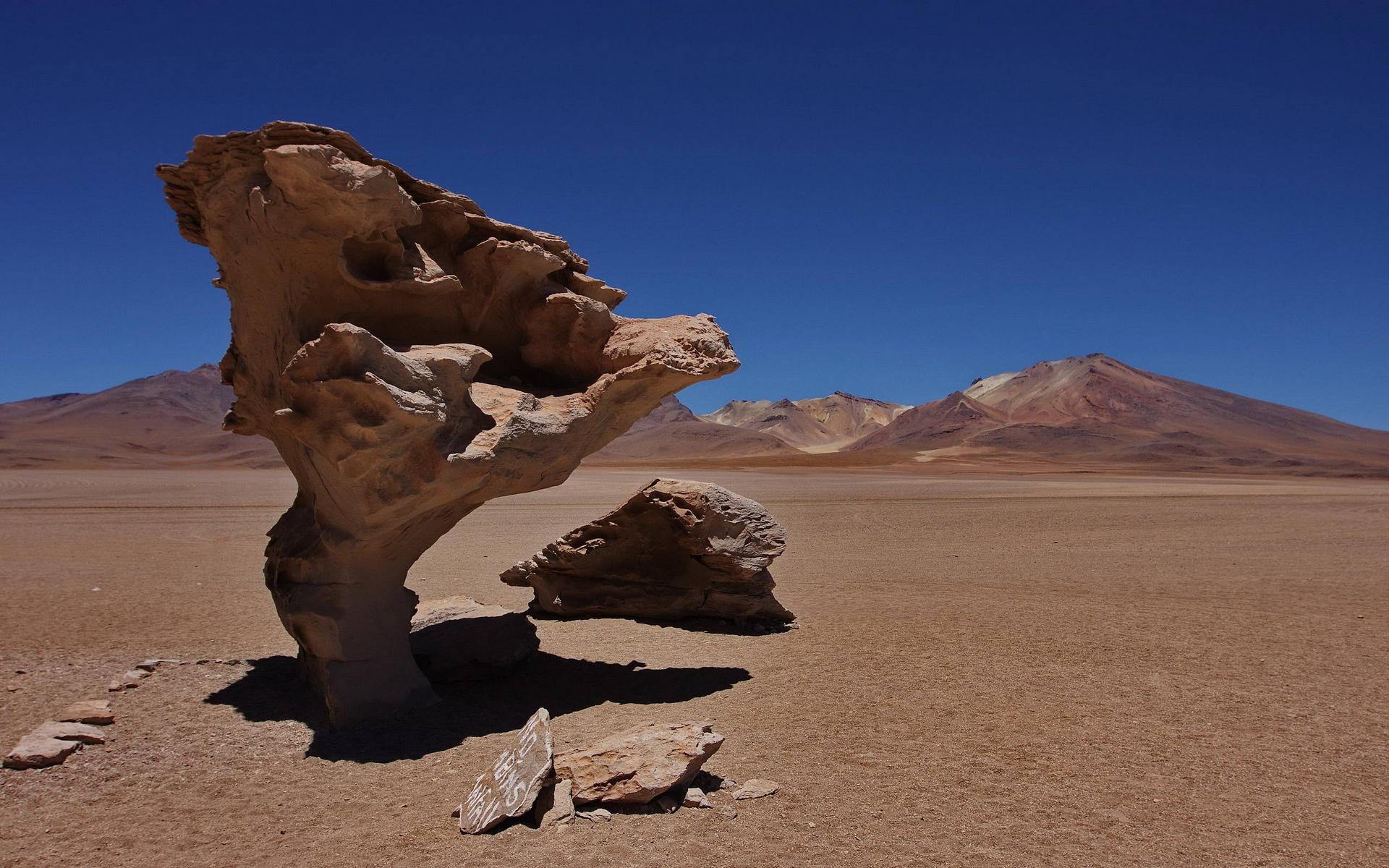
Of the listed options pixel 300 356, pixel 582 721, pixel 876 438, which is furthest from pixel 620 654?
pixel 876 438

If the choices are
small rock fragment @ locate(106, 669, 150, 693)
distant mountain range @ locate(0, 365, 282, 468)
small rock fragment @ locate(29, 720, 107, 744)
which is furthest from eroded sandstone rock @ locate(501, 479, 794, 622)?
distant mountain range @ locate(0, 365, 282, 468)

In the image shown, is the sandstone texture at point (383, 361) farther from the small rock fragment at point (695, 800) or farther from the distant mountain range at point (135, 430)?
the distant mountain range at point (135, 430)

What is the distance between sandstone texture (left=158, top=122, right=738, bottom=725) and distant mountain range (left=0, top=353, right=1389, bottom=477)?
202ft

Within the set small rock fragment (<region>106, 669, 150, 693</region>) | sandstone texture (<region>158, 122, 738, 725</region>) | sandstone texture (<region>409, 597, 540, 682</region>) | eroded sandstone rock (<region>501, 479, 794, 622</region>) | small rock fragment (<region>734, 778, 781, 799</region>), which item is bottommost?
small rock fragment (<region>734, 778, 781, 799</region>)

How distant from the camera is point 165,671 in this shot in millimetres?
7367

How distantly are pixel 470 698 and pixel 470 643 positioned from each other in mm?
855

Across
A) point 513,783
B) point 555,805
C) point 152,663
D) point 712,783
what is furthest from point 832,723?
point 152,663

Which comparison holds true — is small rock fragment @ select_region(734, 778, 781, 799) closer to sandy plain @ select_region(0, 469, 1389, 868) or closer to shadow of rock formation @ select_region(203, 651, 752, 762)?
sandy plain @ select_region(0, 469, 1389, 868)

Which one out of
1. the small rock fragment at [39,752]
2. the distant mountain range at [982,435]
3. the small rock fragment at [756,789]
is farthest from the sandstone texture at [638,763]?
the distant mountain range at [982,435]

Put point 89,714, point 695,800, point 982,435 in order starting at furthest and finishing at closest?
point 982,435
point 89,714
point 695,800

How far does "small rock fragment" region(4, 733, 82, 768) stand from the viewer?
→ 527 centimetres

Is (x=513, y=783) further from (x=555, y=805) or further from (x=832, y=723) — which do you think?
(x=832, y=723)

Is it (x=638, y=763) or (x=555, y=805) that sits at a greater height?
(x=638, y=763)

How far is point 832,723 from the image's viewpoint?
6.28 meters
